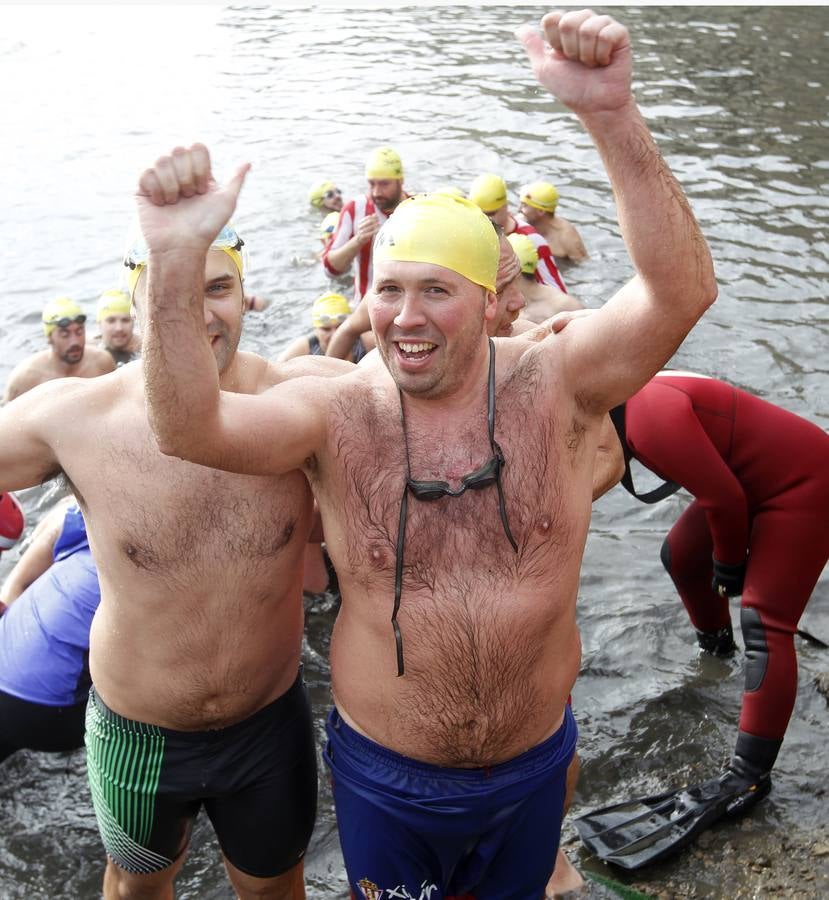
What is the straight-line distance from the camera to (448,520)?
325 cm

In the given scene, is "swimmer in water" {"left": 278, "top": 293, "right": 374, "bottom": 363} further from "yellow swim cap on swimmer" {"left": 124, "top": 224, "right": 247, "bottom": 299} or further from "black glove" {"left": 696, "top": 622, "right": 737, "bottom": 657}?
"yellow swim cap on swimmer" {"left": 124, "top": 224, "right": 247, "bottom": 299}

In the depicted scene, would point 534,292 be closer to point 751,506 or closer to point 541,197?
point 541,197

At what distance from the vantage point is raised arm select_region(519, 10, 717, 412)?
274 centimetres

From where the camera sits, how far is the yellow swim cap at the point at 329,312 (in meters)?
9.12

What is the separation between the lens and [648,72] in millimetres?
19375

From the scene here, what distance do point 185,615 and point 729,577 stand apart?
281cm

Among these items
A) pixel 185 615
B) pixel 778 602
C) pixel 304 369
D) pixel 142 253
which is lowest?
pixel 778 602

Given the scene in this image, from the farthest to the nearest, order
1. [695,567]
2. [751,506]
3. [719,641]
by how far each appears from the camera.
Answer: [719,641] < [695,567] < [751,506]

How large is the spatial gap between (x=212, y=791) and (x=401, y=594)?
1090mm

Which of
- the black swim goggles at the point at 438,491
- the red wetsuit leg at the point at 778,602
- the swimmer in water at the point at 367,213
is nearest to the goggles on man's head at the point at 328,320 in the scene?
the swimmer in water at the point at 367,213

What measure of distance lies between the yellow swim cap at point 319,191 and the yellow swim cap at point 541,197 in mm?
3488

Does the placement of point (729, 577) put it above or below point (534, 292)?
above

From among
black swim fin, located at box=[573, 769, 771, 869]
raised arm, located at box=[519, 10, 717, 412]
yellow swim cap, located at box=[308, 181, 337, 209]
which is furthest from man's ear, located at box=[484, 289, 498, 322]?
yellow swim cap, located at box=[308, 181, 337, 209]

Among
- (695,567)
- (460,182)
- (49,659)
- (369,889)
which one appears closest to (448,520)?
(369,889)
